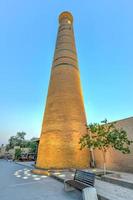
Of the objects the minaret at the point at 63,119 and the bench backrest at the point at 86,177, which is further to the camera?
the minaret at the point at 63,119

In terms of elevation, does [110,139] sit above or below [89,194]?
above

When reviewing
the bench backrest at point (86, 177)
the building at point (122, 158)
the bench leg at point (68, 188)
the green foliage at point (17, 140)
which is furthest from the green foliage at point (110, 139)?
the green foliage at point (17, 140)

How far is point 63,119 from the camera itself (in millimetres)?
13070

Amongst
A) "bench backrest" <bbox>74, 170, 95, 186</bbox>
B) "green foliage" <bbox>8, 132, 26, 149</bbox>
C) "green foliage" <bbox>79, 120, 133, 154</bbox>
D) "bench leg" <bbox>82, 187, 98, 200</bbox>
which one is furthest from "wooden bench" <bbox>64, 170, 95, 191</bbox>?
"green foliage" <bbox>8, 132, 26, 149</bbox>

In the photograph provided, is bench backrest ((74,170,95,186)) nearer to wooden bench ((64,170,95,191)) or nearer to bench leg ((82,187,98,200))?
wooden bench ((64,170,95,191))

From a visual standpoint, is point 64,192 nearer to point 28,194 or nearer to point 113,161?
point 28,194

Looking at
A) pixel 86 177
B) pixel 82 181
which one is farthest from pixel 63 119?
pixel 86 177

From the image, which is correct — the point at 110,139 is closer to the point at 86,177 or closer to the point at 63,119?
the point at 86,177

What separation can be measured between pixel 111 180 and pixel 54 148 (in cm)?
638

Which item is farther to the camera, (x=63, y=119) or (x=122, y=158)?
(x=63, y=119)

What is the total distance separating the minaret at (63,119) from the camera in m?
12.0

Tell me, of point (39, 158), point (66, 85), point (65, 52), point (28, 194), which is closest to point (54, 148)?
point (39, 158)

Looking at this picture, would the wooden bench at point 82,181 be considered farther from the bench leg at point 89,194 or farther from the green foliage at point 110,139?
the green foliage at point 110,139

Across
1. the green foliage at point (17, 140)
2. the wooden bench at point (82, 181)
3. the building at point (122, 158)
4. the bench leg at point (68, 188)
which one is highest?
the green foliage at point (17, 140)
